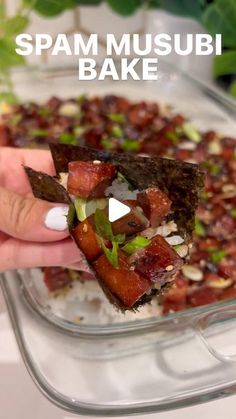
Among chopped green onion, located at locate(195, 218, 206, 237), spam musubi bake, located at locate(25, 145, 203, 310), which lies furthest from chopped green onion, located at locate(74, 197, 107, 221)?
chopped green onion, located at locate(195, 218, 206, 237)

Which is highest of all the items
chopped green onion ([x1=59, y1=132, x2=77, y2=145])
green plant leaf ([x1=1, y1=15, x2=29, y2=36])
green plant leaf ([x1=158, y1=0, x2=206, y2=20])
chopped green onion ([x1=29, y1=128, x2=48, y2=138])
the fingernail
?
green plant leaf ([x1=158, y1=0, x2=206, y2=20])

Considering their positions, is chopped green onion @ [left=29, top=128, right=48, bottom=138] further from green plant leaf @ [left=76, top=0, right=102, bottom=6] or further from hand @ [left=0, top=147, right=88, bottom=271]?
green plant leaf @ [left=76, top=0, right=102, bottom=6]

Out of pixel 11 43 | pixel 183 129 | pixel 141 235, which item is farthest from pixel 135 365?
pixel 11 43

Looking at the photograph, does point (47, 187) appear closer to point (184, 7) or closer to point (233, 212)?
point (233, 212)

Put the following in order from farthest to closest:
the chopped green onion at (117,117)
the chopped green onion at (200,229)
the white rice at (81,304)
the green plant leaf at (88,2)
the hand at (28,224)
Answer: the green plant leaf at (88,2), the chopped green onion at (117,117), the chopped green onion at (200,229), the white rice at (81,304), the hand at (28,224)

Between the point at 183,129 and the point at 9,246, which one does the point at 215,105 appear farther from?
the point at 9,246

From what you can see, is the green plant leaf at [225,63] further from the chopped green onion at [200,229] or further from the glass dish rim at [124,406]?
the glass dish rim at [124,406]

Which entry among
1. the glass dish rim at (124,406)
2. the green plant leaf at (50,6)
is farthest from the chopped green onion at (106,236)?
the green plant leaf at (50,6)
